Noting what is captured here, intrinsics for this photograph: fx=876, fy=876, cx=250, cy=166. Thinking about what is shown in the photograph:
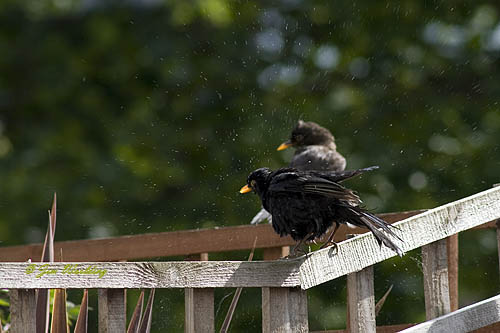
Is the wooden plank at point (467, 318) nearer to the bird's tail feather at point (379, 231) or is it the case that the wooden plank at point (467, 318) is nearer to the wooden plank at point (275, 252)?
the bird's tail feather at point (379, 231)

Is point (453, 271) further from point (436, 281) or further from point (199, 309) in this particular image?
point (199, 309)

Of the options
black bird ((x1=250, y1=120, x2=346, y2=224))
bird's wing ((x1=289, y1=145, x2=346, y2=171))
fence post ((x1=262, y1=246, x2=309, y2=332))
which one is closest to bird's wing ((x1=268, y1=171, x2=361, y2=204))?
fence post ((x1=262, y1=246, x2=309, y2=332))

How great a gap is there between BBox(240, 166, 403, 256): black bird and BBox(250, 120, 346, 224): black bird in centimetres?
180

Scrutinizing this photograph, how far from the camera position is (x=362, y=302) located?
8.50ft

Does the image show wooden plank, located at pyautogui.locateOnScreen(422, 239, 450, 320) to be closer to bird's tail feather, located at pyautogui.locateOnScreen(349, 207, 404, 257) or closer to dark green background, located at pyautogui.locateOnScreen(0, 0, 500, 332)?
bird's tail feather, located at pyautogui.locateOnScreen(349, 207, 404, 257)

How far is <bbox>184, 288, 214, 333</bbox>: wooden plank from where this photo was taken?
230 cm

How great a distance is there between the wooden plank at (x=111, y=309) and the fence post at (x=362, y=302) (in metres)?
0.73

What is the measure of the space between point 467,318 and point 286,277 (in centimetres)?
68

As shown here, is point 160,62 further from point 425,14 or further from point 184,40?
point 425,14

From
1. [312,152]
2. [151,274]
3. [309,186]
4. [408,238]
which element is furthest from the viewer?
[312,152]

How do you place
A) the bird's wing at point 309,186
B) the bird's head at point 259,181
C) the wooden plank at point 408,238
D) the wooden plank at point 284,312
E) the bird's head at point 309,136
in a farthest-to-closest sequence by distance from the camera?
1. the bird's head at point 309,136
2. the bird's head at point 259,181
3. the bird's wing at point 309,186
4. the wooden plank at point 408,238
5. the wooden plank at point 284,312

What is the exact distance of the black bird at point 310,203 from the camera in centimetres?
296

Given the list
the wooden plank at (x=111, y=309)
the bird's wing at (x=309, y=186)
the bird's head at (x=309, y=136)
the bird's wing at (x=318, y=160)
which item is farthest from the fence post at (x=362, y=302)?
the bird's head at (x=309, y=136)

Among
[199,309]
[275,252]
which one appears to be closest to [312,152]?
A: [275,252]
